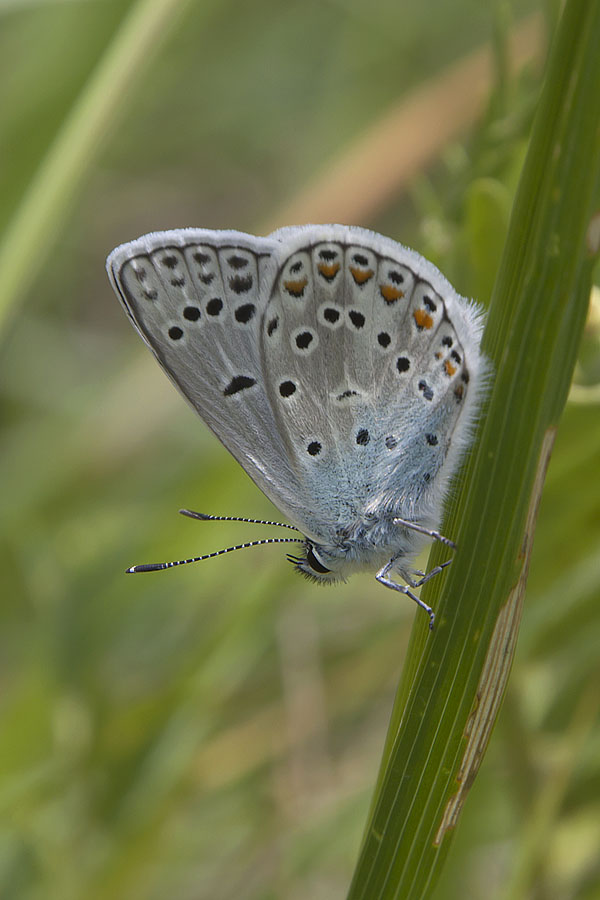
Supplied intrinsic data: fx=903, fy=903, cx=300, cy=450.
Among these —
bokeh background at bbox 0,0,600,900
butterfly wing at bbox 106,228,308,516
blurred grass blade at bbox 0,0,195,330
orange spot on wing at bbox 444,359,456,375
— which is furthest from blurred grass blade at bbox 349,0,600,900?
blurred grass blade at bbox 0,0,195,330

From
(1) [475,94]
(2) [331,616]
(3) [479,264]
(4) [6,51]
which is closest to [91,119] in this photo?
(3) [479,264]

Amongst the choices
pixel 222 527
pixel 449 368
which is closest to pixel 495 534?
pixel 449 368

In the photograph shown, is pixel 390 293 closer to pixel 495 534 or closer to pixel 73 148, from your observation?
pixel 495 534

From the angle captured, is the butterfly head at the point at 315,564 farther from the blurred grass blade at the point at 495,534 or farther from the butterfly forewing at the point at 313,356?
the blurred grass blade at the point at 495,534

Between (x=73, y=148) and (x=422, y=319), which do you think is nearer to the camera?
A: (x=422, y=319)

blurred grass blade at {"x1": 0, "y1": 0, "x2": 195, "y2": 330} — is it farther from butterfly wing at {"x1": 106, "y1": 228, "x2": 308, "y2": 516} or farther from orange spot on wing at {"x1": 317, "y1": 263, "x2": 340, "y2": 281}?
orange spot on wing at {"x1": 317, "y1": 263, "x2": 340, "y2": 281}
